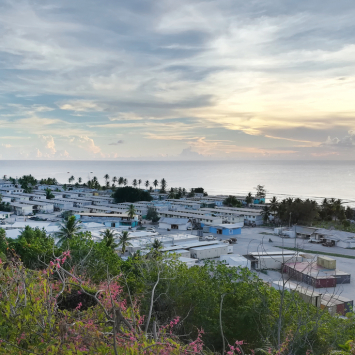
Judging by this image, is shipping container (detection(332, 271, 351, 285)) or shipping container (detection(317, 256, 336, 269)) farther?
shipping container (detection(317, 256, 336, 269))

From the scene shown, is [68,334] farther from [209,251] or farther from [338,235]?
[338,235]

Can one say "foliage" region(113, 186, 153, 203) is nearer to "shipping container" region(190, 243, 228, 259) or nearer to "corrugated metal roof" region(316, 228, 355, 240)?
"shipping container" region(190, 243, 228, 259)

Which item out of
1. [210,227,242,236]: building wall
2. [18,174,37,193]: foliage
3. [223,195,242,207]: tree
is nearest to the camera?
[210,227,242,236]: building wall

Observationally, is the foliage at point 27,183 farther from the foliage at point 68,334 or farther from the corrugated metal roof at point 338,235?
the foliage at point 68,334

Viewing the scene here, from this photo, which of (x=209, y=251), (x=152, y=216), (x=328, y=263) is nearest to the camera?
(x=328, y=263)

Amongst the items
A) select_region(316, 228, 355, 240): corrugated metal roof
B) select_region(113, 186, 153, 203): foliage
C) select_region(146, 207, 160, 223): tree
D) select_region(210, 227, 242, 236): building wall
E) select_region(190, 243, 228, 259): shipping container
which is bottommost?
select_region(190, 243, 228, 259): shipping container

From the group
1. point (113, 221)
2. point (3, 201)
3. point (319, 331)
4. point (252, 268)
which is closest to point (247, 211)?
point (113, 221)

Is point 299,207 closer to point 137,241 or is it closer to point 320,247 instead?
point 320,247

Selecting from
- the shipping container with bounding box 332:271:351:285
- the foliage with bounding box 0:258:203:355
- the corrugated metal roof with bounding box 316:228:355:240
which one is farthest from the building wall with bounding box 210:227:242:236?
the foliage with bounding box 0:258:203:355

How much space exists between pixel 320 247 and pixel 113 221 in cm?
3145

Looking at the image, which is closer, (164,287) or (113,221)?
(164,287)

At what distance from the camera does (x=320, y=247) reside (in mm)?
44281

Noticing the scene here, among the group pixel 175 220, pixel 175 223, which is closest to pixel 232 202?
Result: pixel 175 220

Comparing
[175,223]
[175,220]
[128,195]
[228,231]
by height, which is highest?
[128,195]
